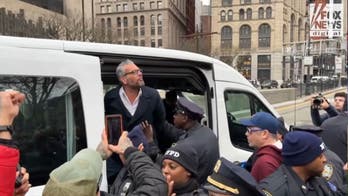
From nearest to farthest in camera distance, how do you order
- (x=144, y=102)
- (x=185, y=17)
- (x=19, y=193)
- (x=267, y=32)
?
1. (x=19, y=193)
2. (x=144, y=102)
3. (x=267, y=32)
4. (x=185, y=17)

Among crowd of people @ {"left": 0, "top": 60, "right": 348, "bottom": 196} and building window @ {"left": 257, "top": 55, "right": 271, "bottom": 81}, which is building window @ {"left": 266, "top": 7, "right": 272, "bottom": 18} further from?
crowd of people @ {"left": 0, "top": 60, "right": 348, "bottom": 196}

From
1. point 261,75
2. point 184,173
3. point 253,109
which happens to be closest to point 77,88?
point 184,173

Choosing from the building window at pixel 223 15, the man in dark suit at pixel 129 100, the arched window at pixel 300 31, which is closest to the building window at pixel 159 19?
the building window at pixel 223 15

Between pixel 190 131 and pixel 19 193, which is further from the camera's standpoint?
pixel 190 131

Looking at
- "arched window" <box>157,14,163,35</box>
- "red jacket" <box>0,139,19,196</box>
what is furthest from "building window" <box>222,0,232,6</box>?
"red jacket" <box>0,139,19,196</box>

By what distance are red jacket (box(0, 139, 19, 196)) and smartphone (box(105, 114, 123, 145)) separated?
44.0 inches

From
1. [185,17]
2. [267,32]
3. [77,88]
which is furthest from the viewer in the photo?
[185,17]

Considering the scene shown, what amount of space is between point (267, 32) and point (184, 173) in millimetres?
106375

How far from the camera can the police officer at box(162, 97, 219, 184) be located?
299 cm

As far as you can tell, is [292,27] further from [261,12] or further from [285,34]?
[261,12]

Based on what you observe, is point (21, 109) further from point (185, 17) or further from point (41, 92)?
point (185, 17)

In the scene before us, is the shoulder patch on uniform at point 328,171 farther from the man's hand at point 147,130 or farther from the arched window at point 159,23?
the arched window at point 159,23

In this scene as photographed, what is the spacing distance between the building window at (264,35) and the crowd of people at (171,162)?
104002 millimetres

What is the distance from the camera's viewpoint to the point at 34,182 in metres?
2.70
